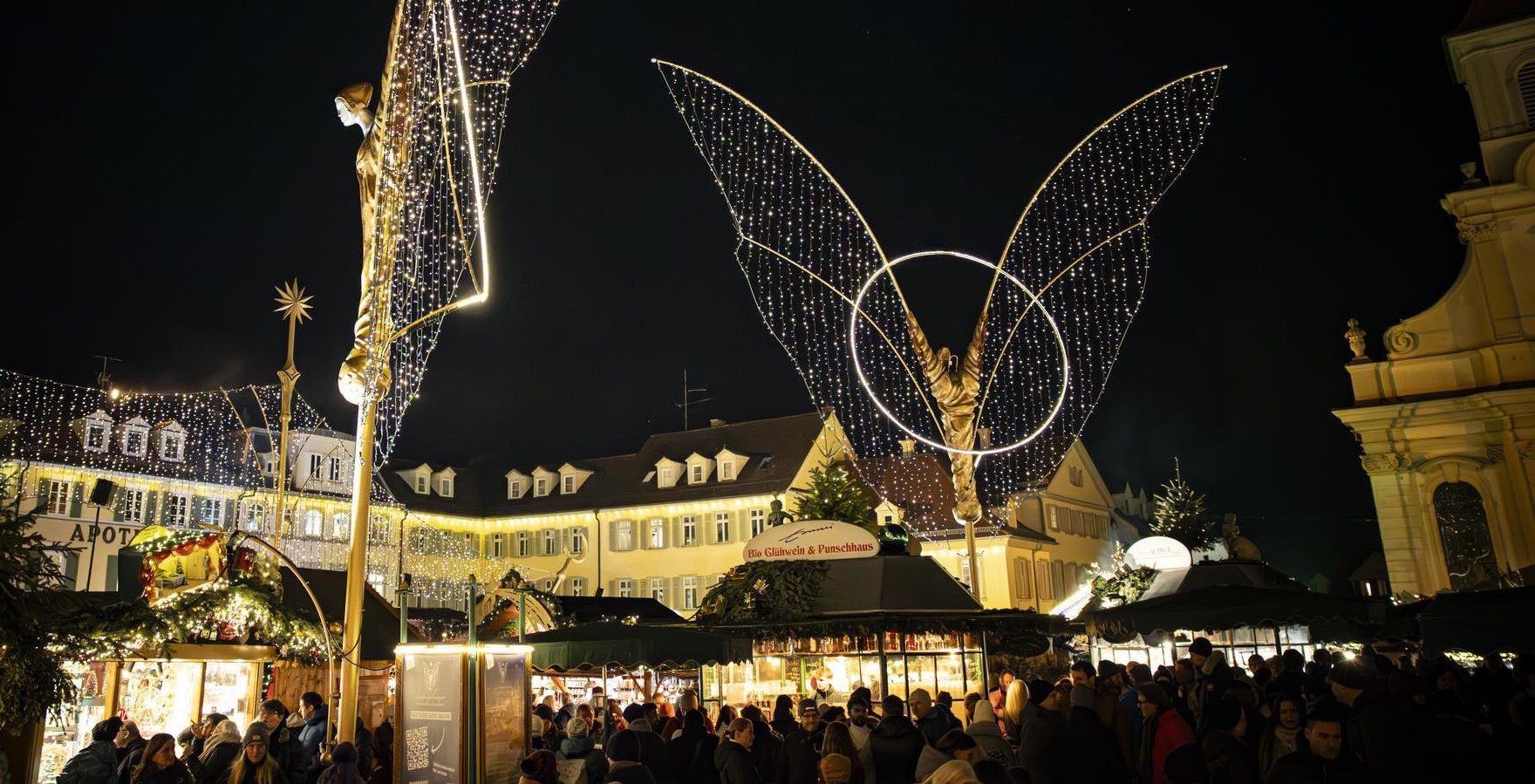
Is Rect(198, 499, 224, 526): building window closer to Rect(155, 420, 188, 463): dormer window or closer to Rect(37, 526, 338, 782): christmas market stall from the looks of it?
Rect(155, 420, 188, 463): dormer window

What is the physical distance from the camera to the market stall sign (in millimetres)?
23281

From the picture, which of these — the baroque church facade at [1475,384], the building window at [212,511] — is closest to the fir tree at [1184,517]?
the baroque church facade at [1475,384]

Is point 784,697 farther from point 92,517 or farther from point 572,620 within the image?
point 92,517

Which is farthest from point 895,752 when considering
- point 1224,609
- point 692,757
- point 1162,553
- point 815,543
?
point 1162,553

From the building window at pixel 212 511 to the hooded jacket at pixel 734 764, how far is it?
40.7m

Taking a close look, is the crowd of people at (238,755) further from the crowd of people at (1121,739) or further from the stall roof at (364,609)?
the stall roof at (364,609)

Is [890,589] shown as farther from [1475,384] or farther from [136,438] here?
[136,438]

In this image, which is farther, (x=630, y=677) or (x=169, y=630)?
(x=630, y=677)

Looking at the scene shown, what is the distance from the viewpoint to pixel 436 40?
13.3m

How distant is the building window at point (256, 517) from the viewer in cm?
4259

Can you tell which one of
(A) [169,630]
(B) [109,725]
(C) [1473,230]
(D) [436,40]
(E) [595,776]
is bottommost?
(E) [595,776]

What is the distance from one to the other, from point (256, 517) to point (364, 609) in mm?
30810

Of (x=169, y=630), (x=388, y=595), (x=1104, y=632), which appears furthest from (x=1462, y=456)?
(x=388, y=595)

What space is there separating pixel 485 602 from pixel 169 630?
5.97 metres
